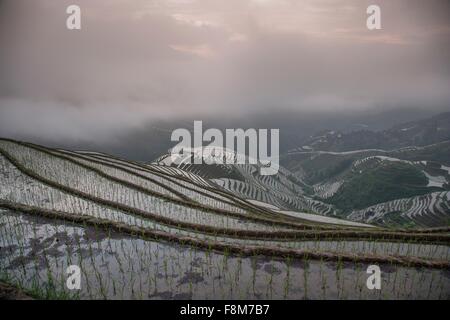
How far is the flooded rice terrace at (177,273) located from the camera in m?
6.46

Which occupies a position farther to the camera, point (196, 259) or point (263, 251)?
point (263, 251)

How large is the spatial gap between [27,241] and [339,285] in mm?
8854

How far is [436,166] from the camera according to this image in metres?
166

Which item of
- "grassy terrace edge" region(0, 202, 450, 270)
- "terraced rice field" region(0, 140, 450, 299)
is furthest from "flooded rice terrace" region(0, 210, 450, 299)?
"grassy terrace edge" region(0, 202, 450, 270)

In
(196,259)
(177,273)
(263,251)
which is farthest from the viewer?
(263,251)

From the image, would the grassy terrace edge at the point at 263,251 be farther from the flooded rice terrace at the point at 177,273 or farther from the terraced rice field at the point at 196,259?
the flooded rice terrace at the point at 177,273

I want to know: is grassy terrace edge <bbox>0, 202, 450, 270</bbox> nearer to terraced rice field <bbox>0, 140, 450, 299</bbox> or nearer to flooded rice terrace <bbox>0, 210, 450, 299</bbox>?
terraced rice field <bbox>0, 140, 450, 299</bbox>

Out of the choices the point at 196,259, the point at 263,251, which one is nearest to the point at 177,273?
the point at 196,259

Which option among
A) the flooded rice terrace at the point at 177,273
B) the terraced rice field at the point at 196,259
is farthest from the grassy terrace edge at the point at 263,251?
the flooded rice terrace at the point at 177,273

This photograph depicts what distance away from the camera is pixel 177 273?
719cm

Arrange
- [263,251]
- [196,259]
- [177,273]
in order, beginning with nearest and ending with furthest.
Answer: [177,273] → [196,259] → [263,251]

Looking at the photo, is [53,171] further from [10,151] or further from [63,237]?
[63,237]

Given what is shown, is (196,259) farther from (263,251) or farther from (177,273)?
(263,251)
